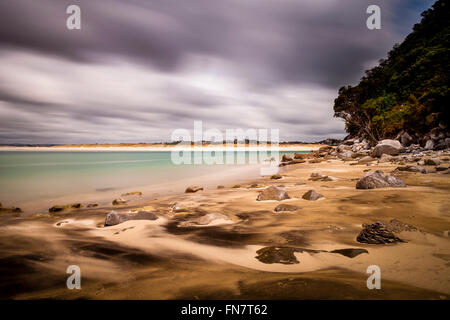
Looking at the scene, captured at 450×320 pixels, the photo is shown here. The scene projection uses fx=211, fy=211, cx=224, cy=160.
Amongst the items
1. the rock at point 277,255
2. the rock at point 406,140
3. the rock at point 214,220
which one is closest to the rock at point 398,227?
the rock at point 277,255

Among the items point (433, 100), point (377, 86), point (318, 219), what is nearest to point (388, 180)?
point (318, 219)

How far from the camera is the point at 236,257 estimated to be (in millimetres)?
2389

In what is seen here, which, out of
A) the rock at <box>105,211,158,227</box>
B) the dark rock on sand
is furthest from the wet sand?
the rock at <box>105,211,158,227</box>

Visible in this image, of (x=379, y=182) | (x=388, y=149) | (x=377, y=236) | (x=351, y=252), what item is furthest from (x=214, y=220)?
(x=388, y=149)

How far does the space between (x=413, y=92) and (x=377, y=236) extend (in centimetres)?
2446

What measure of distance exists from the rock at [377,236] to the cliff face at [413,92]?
19.2m

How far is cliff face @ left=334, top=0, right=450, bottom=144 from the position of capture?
15.6m

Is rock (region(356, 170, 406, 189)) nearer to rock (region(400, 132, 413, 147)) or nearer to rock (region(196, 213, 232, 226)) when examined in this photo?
rock (region(196, 213, 232, 226))

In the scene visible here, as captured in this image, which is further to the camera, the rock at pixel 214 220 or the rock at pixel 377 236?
the rock at pixel 214 220

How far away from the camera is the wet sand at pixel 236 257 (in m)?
1.51

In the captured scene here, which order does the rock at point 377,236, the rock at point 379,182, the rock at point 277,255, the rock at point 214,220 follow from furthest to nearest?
the rock at point 379,182, the rock at point 214,220, the rock at point 377,236, the rock at point 277,255

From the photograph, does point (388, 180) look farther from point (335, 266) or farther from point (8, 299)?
point (8, 299)

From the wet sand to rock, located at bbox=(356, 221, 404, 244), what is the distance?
0.28ft

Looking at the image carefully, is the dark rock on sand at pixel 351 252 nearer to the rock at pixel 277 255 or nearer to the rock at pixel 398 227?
the rock at pixel 277 255
